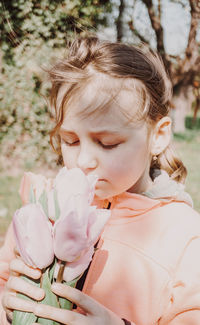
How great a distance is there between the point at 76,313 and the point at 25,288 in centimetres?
18

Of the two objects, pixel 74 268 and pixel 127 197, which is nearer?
pixel 74 268

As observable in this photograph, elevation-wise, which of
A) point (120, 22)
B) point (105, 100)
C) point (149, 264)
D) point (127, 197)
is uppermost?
point (120, 22)

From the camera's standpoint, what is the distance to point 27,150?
6.12 m

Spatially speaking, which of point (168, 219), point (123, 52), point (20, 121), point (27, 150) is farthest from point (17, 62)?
point (168, 219)

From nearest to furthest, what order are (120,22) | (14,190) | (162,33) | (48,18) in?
(120,22)
(162,33)
(48,18)
(14,190)

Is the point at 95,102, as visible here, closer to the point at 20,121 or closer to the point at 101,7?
the point at 101,7

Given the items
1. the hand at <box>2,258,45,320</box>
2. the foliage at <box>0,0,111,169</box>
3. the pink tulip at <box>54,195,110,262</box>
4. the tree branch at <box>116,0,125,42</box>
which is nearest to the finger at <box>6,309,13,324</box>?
the hand at <box>2,258,45,320</box>

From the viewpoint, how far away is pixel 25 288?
1142 millimetres

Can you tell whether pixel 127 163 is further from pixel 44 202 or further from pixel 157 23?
pixel 157 23

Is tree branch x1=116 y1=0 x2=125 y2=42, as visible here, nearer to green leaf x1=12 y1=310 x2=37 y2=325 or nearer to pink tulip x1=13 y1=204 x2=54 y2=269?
pink tulip x1=13 y1=204 x2=54 y2=269

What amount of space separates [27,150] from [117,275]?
15.9 ft

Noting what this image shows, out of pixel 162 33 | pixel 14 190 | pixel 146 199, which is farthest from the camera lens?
pixel 14 190

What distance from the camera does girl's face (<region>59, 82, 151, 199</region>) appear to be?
1.42m

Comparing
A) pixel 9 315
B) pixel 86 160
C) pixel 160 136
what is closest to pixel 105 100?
pixel 86 160
